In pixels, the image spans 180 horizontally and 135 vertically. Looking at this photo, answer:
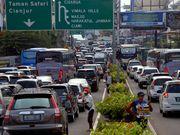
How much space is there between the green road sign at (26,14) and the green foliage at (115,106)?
13802 millimetres

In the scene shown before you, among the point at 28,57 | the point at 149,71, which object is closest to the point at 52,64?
the point at 149,71

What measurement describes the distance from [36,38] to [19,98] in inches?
2479

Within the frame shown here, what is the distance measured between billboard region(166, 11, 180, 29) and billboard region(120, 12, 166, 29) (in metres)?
0.74

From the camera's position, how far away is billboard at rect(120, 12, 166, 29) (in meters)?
74.2

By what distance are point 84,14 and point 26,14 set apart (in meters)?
3.67

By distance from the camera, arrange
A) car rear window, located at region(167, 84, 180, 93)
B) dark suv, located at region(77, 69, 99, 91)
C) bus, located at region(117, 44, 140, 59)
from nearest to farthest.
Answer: car rear window, located at region(167, 84, 180, 93) < dark suv, located at region(77, 69, 99, 91) < bus, located at region(117, 44, 140, 59)

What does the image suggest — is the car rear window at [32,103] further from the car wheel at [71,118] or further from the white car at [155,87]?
the white car at [155,87]

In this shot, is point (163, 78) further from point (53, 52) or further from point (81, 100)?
point (53, 52)

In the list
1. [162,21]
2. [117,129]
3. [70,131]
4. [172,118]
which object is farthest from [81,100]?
[162,21]

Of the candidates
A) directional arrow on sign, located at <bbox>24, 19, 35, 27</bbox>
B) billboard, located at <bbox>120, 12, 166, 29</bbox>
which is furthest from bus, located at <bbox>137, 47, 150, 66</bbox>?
directional arrow on sign, located at <bbox>24, 19, 35, 27</bbox>

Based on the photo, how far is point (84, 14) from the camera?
3666 centimetres

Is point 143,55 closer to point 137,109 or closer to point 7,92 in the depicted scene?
point 7,92

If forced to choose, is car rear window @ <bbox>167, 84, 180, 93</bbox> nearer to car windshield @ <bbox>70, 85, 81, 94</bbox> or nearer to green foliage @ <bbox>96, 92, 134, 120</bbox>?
green foliage @ <bbox>96, 92, 134, 120</bbox>

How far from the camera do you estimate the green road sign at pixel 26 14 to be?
34.9 meters
